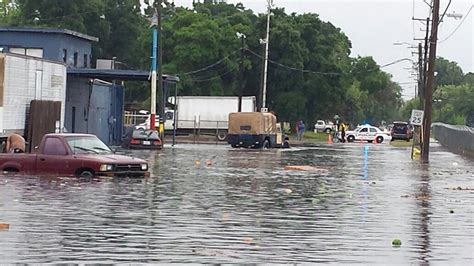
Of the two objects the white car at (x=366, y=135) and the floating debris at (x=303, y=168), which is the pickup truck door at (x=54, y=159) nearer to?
the floating debris at (x=303, y=168)

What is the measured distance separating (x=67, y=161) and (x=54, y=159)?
43 cm

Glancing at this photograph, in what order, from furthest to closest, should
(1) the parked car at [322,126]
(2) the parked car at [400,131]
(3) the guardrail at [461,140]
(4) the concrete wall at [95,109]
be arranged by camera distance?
(1) the parked car at [322,126] < (2) the parked car at [400,131] < (3) the guardrail at [461,140] < (4) the concrete wall at [95,109]

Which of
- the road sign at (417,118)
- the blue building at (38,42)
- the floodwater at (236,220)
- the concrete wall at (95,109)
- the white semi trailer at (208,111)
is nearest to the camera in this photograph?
the floodwater at (236,220)

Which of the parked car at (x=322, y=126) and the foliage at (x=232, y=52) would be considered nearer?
the foliage at (x=232, y=52)

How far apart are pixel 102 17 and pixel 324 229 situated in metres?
87.7

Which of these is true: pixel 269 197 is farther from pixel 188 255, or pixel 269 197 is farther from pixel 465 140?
pixel 465 140

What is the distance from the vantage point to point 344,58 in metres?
121

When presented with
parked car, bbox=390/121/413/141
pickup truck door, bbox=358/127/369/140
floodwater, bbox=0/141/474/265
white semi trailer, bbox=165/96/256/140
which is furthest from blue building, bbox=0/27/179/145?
parked car, bbox=390/121/413/141

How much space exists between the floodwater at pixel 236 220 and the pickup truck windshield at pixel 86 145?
1493 millimetres

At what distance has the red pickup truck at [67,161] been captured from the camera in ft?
89.2

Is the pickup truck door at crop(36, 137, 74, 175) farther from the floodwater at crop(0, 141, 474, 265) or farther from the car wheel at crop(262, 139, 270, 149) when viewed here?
the car wheel at crop(262, 139, 270, 149)

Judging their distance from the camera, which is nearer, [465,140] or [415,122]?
[415,122]

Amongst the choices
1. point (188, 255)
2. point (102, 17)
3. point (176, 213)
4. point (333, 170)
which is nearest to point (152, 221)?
point (176, 213)

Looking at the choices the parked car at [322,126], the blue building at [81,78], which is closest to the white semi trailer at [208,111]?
the blue building at [81,78]
